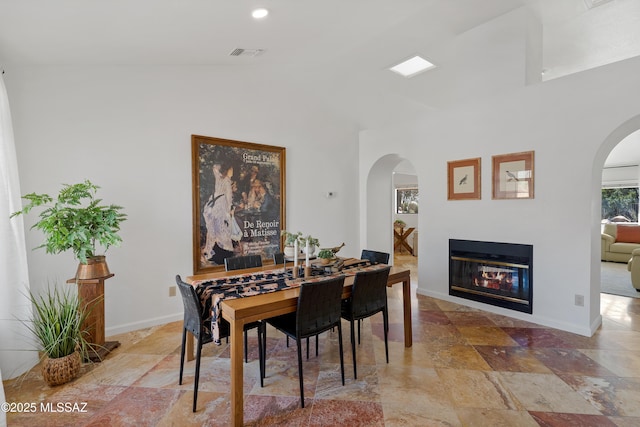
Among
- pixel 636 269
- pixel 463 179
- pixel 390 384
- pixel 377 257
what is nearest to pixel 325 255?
pixel 377 257

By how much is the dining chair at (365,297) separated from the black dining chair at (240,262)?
1.07m

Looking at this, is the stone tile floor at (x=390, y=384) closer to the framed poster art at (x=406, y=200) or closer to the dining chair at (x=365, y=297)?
the dining chair at (x=365, y=297)

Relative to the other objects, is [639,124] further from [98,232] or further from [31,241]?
[31,241]

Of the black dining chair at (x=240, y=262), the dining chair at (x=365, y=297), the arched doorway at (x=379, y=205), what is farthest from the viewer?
the arched doorway at (x=379, y=205)

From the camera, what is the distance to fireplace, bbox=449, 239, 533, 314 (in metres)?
3.63

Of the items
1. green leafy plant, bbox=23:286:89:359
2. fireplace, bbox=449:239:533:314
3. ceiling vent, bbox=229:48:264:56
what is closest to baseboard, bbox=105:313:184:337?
green leafy plant, bbox=23:286:89:359

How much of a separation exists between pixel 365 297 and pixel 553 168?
101 inches

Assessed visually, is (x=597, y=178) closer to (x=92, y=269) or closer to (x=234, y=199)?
(x=234, y=199)

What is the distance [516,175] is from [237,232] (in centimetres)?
346

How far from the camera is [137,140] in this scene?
10.8ft

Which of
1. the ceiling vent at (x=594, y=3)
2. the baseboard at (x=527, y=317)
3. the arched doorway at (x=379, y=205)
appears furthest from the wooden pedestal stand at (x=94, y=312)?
the ceiling vent at (x=594, y=3)

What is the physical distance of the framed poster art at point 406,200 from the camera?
9.19 m

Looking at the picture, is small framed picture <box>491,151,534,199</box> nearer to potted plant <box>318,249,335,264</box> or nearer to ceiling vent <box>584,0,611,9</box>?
ceiling vent <box>584,0,611,9</box>

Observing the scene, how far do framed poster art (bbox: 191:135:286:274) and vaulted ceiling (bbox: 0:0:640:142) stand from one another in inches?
40.1
